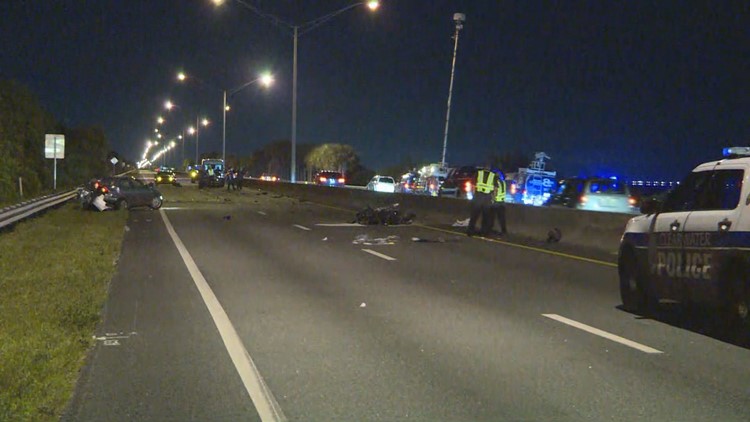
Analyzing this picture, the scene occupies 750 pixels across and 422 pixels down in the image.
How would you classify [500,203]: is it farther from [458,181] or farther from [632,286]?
[458,181]

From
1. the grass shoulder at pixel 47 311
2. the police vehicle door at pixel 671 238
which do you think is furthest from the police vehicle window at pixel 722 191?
the grass shoulder at pixel 47 311

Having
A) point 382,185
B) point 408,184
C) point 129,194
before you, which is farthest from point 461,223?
point 382,185

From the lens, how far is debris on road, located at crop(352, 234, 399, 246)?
857 inches

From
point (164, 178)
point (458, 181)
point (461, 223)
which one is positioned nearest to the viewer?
point (461, 223)

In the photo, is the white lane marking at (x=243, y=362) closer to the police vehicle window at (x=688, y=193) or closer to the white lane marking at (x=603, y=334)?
the white lane marking at (x=603, y=334)

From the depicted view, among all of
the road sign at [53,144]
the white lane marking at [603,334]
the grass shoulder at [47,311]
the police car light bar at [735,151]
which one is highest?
the road sign at [53,144]

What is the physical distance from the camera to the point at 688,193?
1048 cm

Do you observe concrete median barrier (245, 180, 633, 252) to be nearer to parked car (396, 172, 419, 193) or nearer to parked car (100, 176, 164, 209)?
parked car (100, 176, 164, 209)

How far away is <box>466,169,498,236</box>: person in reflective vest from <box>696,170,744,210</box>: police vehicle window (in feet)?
44.2

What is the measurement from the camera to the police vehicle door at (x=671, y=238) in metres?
10.2

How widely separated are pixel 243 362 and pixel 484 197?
16.1m

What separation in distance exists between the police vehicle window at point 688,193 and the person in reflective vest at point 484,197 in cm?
1287

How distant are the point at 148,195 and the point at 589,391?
30.8 metres

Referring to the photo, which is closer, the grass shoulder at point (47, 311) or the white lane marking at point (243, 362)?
the white lane marking at point (243, 362)
